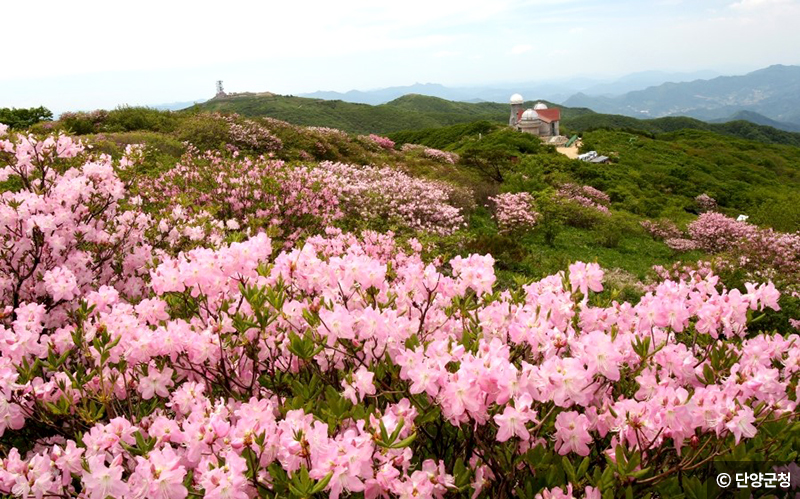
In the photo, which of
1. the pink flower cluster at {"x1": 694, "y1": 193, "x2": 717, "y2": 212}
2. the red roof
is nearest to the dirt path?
the red roof

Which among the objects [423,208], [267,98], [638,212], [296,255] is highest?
[267,98]

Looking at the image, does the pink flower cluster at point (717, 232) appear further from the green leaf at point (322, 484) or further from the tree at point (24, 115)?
the tree at point (24, 115)

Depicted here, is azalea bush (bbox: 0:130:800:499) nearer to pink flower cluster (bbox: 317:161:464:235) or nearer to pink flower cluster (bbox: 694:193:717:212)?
pink flower cluster (bbox: 317:161:464:235)

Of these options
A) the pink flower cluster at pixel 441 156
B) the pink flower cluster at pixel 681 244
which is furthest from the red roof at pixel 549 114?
the pink flower cluster at pixel 681 244

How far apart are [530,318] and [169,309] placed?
90.0 inches

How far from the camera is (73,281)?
10.8ft

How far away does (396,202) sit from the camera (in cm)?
1367

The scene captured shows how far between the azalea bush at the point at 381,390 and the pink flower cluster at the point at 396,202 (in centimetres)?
837

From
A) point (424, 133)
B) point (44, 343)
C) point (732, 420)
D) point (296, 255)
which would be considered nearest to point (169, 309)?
point (44, 343)

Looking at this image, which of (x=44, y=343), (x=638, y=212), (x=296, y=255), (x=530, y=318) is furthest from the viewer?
(x=638, y=212)

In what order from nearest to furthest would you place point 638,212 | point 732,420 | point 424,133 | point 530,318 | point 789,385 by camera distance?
point 732,420
point 789,385
point 530,318
point 638,212
point 424,133

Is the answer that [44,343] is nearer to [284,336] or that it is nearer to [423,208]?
[284,336]

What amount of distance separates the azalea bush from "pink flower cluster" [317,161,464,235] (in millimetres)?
8370

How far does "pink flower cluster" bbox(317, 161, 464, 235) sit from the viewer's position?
41.1 feet
